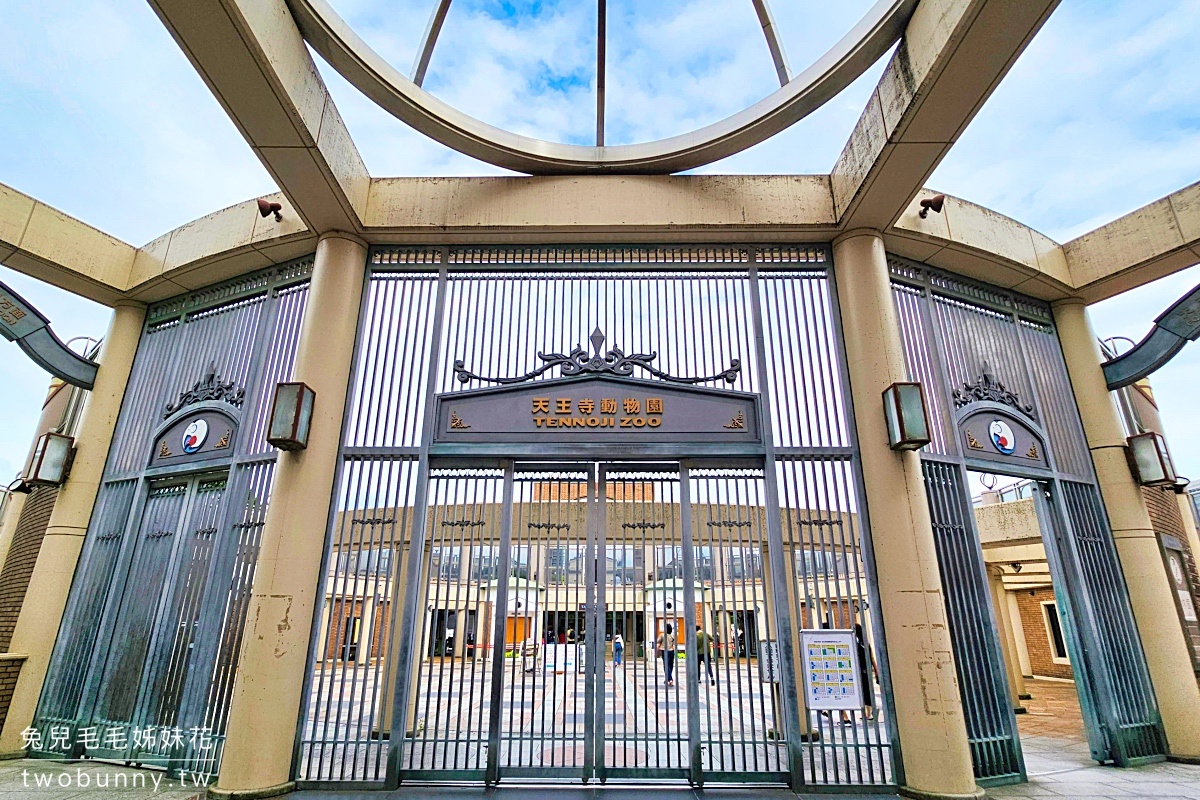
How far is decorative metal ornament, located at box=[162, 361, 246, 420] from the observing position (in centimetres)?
653

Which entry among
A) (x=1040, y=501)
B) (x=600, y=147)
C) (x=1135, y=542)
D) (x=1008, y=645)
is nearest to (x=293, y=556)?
(x=600, y=147)

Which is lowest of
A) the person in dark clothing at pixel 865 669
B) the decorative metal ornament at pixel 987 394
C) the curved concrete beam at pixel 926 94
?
the person in dark clothing at pixel 865 669

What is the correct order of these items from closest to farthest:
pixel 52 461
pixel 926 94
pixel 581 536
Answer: pixel 926 94 → pixel 581 536 → pixel 52 461

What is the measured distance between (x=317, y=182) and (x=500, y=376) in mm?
2536

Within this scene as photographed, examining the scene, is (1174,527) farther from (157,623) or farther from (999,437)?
(157,623)

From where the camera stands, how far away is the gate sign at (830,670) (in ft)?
16.6

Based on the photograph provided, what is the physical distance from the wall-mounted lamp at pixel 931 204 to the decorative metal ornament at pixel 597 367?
2526 millimetres

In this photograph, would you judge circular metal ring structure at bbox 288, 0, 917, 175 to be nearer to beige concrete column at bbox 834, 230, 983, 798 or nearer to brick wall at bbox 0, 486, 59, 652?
beige concrete column at bbox 834, 230, 983, 798

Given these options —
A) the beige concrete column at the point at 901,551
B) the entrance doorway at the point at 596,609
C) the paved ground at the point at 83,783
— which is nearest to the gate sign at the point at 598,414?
the entrance doorway at the point at 596,609

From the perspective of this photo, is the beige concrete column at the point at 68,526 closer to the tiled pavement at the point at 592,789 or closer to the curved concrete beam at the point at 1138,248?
the tiled pavement at the point at 592,789

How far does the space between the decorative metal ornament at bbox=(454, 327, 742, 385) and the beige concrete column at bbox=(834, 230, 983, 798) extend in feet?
4.34

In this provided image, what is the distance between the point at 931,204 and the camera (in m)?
6.08

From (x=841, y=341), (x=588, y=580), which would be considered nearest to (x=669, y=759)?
(x=588, y=580)

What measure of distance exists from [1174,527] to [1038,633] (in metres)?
9.64
